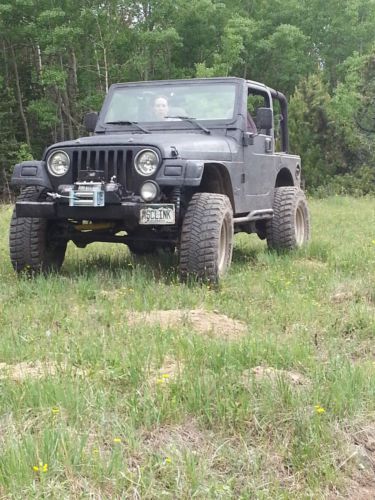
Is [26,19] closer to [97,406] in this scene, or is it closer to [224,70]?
[224,70]

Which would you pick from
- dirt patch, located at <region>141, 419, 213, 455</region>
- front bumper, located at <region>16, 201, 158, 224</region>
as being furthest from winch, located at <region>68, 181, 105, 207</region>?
dirt patch, located at <region>141, 419, 213, 455</region>

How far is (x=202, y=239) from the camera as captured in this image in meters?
5.48

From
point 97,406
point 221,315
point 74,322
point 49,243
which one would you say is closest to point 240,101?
point 49,243

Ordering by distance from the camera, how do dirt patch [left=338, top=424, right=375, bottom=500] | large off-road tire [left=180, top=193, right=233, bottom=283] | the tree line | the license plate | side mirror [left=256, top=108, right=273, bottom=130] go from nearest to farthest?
dirt patch [left=338, top=424, right=375, bottom=500] < the license plate < large off-road tire [left=180, top=193, right=233, bottom=283] < side mirror [left=256, top=108, right=273, bottom=130] < the tree line

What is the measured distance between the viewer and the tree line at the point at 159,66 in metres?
27.5

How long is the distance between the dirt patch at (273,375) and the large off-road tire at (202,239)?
2240mm

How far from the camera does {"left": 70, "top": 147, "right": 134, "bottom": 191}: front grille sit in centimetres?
558

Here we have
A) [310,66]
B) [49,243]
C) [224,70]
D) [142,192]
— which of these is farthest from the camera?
[310,66]

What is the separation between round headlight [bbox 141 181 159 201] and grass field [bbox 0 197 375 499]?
2.73 feet

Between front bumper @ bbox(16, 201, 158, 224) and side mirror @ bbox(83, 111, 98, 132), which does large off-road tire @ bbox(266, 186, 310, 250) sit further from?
front bumper @ bbox(16, 201, 158, 224)

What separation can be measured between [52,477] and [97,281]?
328 centimetres

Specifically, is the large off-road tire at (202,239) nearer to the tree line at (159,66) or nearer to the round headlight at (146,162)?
the round headlight at (146,162)

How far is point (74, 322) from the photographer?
4148 mm

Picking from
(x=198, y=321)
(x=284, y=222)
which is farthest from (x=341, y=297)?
(x=284, y=222)
